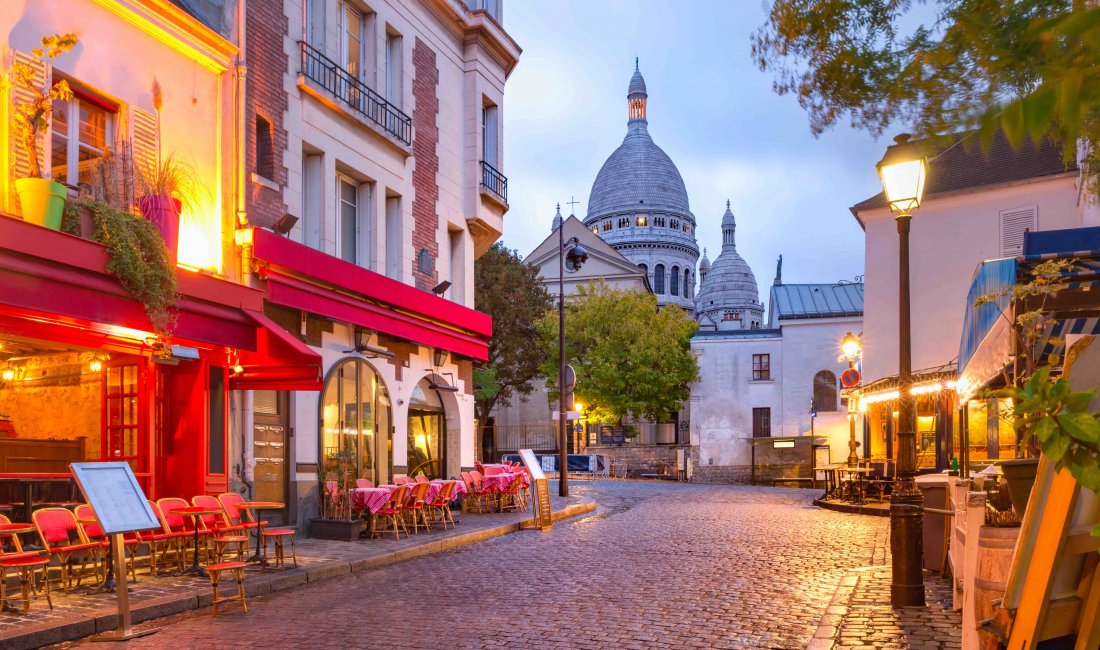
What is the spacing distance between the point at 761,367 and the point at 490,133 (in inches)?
1198

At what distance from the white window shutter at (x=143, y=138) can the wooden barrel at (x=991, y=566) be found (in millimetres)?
10406

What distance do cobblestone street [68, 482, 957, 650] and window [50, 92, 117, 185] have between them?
5347mm

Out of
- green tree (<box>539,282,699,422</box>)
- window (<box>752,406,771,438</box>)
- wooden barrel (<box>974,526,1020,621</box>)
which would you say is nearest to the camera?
wooden barrel (<box>974,526,1020,621</box>)

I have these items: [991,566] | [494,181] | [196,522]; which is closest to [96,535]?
[196,522]

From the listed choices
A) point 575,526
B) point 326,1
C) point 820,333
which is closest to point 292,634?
point 575,526

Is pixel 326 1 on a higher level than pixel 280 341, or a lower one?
higher

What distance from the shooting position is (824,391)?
4894 centimetres

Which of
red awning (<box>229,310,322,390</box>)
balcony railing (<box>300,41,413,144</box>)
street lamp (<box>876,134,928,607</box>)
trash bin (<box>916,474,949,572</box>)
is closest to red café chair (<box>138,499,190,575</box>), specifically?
red awning (<box>229,310,322,390</box>)

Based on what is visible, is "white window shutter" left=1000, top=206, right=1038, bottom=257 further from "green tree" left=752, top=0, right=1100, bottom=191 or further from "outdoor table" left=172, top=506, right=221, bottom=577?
"green tree" left=752, top=0, right=1100, bottom=191

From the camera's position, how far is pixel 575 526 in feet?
56.5

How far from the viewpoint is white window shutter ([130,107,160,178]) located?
1198 centimetres

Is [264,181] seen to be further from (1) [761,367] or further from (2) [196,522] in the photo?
(1) [761,367]

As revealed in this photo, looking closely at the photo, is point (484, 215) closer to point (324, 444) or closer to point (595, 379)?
point (324, 444)

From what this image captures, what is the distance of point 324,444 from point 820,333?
125 feet
